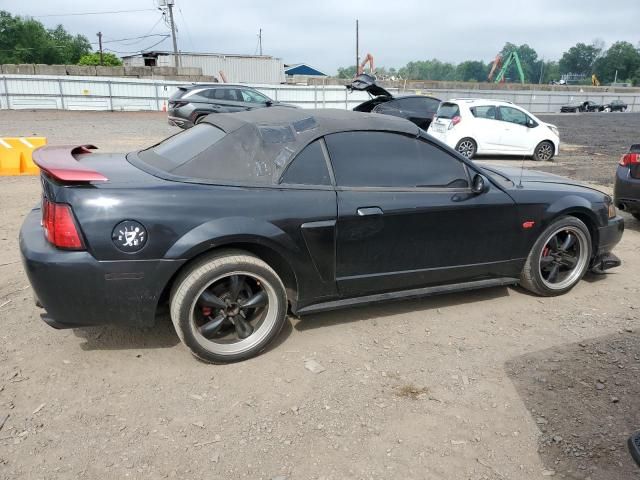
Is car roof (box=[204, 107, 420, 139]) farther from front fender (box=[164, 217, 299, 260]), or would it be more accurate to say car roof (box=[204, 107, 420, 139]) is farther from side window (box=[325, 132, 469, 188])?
front fender (box=[164, 217, 299, 260])

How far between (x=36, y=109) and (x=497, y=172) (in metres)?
25.6

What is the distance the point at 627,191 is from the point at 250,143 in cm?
498

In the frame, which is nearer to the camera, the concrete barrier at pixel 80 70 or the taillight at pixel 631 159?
the taillight at pixel 631 159

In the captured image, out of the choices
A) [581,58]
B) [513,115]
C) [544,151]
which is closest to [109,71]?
[513,115]

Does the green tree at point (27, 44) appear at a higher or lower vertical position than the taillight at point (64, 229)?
higher

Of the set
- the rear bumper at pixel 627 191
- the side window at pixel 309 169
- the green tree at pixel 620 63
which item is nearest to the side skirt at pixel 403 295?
the side window at pixel 309 169

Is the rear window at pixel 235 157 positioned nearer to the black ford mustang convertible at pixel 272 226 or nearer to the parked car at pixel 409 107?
the black ford mustang convertible at pixel 272 226

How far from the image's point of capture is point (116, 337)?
137 inches

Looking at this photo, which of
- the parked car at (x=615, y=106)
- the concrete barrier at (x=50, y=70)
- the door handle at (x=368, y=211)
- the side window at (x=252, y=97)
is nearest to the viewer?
the door handle at (x=368, y=211)

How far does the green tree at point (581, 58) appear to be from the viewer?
132 meters

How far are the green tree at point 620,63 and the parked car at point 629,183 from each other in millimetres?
119203

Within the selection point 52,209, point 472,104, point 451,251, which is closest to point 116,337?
point 52,209

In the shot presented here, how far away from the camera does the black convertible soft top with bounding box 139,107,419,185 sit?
3.27m

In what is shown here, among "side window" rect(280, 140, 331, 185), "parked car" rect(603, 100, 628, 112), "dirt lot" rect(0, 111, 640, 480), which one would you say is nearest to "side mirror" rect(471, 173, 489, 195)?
"dirt lot" rect(0, 111, 640, 480)
